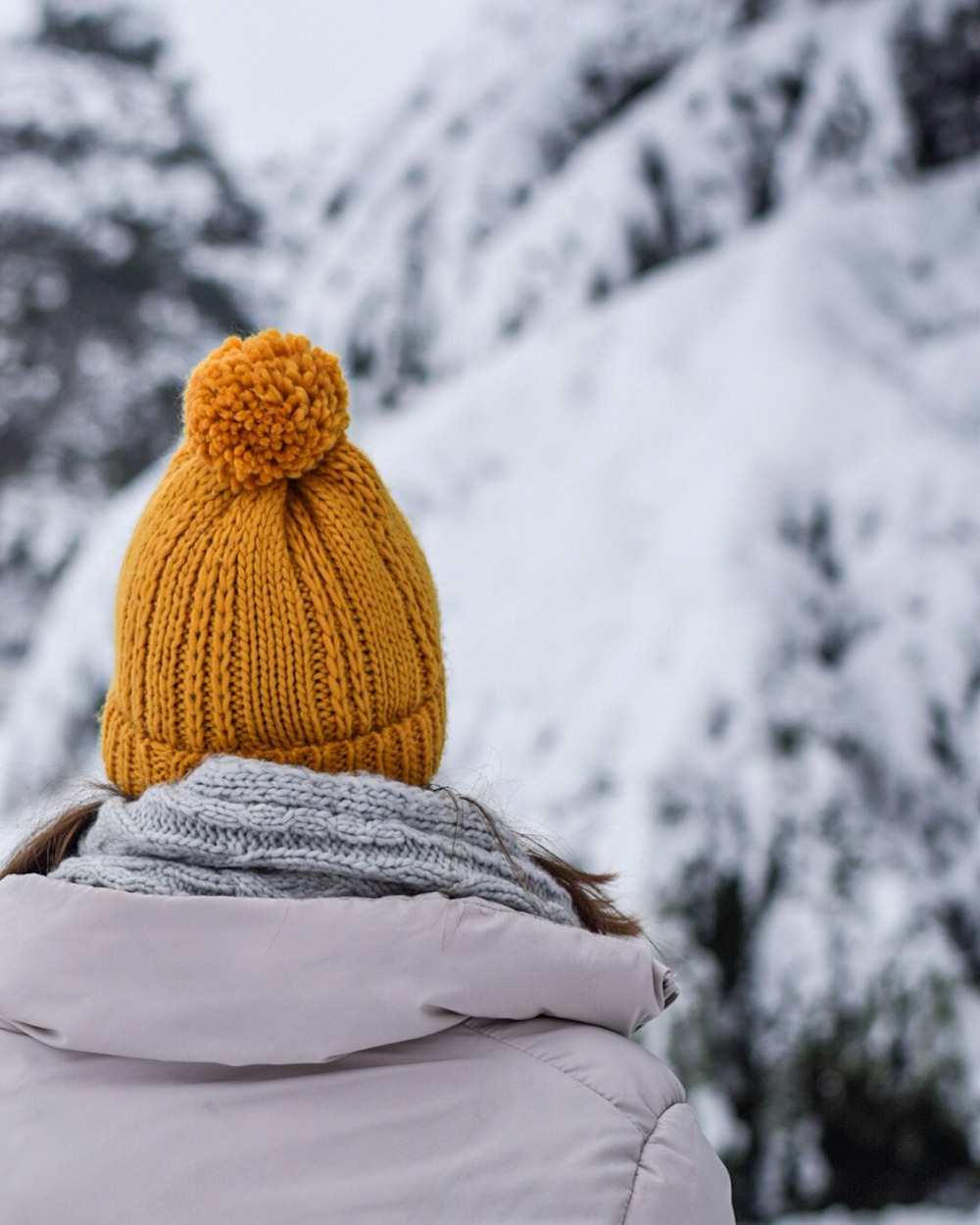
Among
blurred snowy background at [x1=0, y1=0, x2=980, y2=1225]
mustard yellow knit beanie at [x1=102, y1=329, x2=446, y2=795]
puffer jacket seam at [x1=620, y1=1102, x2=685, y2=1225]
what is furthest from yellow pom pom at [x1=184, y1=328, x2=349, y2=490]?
puffer jacket seam at [x1=620, y1=1102, x2=685, y2=1225]

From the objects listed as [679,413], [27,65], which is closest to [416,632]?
[679,413]

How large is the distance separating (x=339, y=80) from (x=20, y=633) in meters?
3.16

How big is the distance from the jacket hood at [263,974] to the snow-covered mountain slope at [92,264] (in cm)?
589

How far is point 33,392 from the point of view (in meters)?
6.61

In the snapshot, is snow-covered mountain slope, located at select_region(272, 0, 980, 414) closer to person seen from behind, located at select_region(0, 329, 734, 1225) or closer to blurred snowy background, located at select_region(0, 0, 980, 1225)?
blurred snowy background, located at select_region(0, 0, 980, 1225)

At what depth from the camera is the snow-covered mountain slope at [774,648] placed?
7.00ft

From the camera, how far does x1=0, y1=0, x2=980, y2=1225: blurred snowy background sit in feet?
7.05

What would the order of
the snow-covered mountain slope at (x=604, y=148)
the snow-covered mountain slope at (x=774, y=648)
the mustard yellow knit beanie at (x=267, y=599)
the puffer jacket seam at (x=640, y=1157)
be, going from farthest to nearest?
the snow-covered mountain slope at (x=604, y=148)
the snow-covered mountain slope at (x=774, y=648)
the mustard yellow knit beanie at (x=267, y=599)
the puffer jacket seam at (x=640, y=1157)

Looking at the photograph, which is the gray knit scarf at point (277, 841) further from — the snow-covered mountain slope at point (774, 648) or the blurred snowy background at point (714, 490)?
the snow-covered mountain slope at point (774, 648)

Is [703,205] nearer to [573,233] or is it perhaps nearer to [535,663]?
[573,233]

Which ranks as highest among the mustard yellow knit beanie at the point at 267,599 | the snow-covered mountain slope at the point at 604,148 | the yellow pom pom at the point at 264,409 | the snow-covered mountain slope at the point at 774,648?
the snow-covered mountain slope at the point at 604,148

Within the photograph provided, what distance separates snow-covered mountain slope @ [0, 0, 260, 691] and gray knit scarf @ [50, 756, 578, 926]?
231 inches

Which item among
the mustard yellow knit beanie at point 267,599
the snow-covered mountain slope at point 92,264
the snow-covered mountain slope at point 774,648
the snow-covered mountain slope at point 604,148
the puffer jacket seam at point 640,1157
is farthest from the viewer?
the snow-covered mountain slope at point 92,264

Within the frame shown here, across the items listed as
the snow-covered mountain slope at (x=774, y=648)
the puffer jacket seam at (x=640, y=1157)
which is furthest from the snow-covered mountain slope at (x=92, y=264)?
the puffer jacket seam at (x=640, y=1157)
